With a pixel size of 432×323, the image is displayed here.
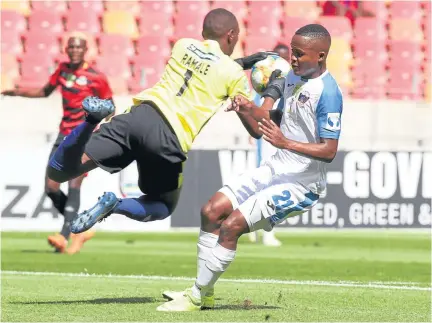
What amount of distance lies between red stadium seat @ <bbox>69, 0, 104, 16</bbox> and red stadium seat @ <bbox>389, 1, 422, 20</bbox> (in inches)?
224

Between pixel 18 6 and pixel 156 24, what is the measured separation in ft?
8.39

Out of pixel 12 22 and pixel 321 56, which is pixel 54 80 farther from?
pixel 12 22

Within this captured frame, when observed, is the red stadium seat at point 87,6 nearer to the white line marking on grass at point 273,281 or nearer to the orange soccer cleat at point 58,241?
the orange soccer cleat at point 58,241

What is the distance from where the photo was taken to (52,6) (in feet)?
67.2

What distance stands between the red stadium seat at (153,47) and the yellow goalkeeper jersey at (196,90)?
40.8ft

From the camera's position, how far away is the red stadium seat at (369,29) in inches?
851

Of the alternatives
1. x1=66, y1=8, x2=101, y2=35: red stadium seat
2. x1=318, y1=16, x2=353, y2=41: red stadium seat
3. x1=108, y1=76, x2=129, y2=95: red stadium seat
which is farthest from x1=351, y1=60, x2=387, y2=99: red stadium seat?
x1=66, y1=8, x2=101, y2=35: red stadium seat

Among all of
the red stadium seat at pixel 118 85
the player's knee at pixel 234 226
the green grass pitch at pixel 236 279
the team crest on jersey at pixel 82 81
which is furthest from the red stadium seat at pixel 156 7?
the player's knee at pixel 234 226

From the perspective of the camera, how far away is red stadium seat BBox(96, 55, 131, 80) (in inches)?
779

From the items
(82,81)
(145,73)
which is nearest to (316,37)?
(82,81)

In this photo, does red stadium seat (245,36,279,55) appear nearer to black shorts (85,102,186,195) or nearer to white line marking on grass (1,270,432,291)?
white line marking on grass (1,270,432,291)

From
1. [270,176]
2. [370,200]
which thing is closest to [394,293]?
[270,176]

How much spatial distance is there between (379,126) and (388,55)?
11.6 ft

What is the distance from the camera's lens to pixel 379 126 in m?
18.3
